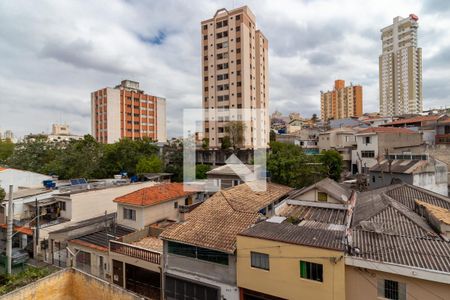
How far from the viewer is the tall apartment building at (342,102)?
279ft

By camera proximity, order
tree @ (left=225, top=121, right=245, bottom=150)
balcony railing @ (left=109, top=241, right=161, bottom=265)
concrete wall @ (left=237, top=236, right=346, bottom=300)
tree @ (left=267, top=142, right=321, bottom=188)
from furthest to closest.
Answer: tree @ (left=225, top=121, right=245, bottom=150) → tree @ (left=267, top=142, right=321, bottom=188) → balcony railing @ (left=109, top=241, right=161, bottom=265) → concrete wall @ (left=237, top=236, right=346, bottom=300)

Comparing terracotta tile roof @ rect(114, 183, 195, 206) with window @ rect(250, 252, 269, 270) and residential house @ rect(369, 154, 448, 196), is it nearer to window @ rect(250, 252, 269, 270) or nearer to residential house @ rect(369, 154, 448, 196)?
window @ rect(250, 252, 269, 270)

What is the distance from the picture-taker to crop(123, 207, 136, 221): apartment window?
14714mm

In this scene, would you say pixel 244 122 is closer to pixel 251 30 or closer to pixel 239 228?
pixel 251 30

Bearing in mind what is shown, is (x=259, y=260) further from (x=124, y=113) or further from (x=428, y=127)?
(x=124, y=113)

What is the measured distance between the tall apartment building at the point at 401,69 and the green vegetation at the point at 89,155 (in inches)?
3058

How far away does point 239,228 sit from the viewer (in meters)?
9.93

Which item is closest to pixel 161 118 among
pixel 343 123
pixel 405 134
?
pixel 343 123

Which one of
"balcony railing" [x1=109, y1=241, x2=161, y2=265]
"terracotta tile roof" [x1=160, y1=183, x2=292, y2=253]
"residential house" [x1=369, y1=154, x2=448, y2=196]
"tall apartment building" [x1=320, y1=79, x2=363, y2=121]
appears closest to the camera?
"terracotta tile roof" [x1=160, y1=183, x2=292, y2=253]

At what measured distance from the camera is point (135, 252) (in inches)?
443

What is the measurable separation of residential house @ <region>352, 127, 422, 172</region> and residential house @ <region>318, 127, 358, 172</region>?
364cm

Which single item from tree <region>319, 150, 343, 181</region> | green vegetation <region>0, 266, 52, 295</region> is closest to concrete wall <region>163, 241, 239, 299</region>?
green vegetation <region>0, 266, 52, 295</region>

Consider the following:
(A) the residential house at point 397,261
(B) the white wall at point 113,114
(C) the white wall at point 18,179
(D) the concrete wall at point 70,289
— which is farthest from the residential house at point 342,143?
(B) the white wall at point 113,114

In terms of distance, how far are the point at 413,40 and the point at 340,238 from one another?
3668 inches
